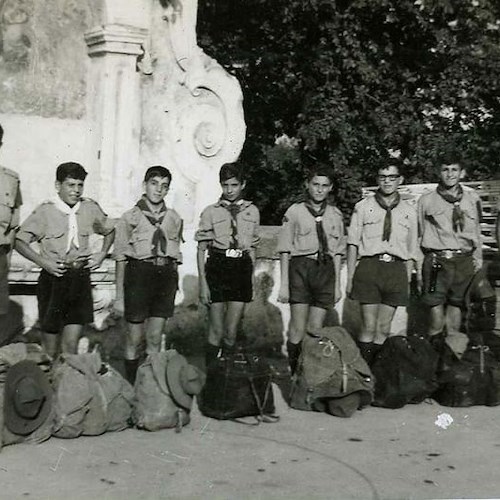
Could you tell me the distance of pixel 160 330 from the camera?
662 cm

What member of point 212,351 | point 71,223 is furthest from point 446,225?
point 71,223

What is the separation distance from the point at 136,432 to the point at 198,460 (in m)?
0.69

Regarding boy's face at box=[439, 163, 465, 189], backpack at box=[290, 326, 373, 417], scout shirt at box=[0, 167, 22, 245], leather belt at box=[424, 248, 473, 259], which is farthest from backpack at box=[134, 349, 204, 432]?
boy's face at box=[439, 163, 465, 189]

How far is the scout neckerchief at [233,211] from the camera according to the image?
6.92 metres

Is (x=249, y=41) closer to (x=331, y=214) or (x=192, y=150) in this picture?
(x=192, y=150)

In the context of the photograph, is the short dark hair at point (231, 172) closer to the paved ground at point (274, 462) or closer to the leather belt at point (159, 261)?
the leather belt at point (159, 261)

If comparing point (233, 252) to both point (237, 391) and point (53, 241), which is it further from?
point (53, 241)

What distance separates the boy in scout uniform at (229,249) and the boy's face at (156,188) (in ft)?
1.65

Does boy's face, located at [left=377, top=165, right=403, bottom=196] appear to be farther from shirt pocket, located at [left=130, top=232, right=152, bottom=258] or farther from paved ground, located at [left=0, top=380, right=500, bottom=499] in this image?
shirt pocket, located at [left=130, top=232, right=152, bottom=258]

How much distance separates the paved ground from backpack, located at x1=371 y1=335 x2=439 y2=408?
27 centimetres

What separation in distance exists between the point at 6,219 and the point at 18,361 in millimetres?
969

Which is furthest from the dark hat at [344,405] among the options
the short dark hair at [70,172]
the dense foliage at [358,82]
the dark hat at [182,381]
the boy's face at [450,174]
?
the dense foliage at [358,82]

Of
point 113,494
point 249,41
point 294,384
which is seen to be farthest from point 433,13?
point 113,494

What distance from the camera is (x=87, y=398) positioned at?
5754 mm
